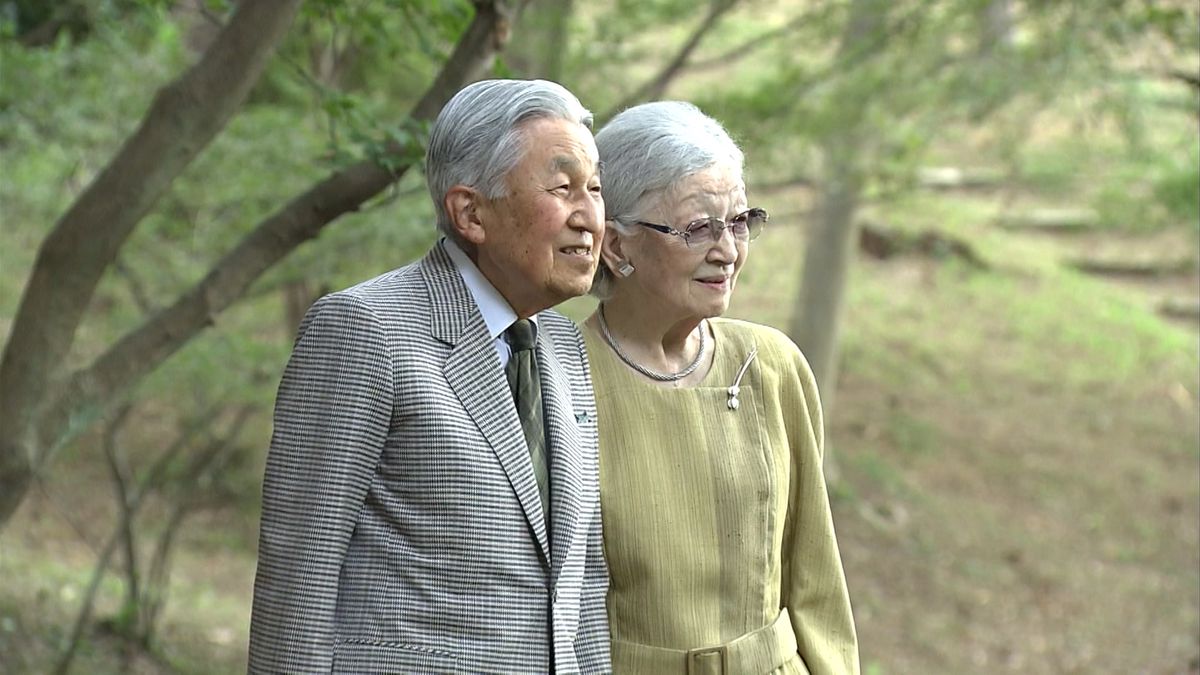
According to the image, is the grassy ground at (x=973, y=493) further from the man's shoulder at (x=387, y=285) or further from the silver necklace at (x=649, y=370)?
the man's shoulder at (x=387, y=285)

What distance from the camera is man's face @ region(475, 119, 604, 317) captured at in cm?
231

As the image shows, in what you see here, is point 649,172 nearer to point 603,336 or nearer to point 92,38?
point 603,336

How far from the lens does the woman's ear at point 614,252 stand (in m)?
2.65

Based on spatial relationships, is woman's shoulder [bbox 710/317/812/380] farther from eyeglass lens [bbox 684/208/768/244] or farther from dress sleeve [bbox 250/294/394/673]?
dress sleeve [bbox 250/294/394/673]

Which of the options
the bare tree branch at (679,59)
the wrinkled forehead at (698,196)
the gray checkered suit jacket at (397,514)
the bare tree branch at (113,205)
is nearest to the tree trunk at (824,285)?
the bare tree branch at (679,59)

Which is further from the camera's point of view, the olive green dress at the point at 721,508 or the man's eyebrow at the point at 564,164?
the olive green dress at the point at 721,508

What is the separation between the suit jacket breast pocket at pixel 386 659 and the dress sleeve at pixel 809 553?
2.68 feet

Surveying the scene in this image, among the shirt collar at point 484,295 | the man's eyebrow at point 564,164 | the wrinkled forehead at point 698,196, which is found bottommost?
the shirt collar at point 484,295

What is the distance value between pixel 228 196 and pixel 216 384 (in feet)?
3.26

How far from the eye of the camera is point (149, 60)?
302 inches

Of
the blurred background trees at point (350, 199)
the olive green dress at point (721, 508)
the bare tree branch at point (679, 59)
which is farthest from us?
the bare tree branch at point (679, 59)

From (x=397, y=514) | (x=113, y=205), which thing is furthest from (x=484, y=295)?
(x=113, y=205)

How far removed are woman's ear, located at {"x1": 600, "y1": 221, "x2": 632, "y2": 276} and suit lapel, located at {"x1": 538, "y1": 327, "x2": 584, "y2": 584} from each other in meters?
0.20

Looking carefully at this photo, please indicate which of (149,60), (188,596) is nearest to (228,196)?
(149,60)
